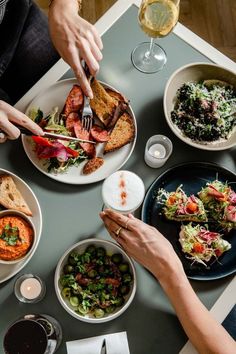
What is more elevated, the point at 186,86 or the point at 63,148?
the point at 63,148

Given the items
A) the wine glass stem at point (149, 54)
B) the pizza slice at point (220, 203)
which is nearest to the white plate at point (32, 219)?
the pizza slice at point (220, 203)

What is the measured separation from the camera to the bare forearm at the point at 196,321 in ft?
4.59

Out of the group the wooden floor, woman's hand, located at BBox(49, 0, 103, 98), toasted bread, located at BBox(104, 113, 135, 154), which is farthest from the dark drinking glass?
the wooden floor

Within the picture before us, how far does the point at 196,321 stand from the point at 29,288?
20.3 inches

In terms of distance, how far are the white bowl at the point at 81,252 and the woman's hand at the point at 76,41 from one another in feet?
1.63

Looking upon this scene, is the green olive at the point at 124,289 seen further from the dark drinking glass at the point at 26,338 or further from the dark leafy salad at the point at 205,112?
the dark leafy salad at the point at 205,112

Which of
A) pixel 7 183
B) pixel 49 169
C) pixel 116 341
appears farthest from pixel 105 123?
pixel 116 341

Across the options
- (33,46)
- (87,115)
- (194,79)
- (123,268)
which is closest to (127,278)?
(123,268)

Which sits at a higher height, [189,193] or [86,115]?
[86,115]

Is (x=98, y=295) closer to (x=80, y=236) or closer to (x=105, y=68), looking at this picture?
(x=80, y=236)

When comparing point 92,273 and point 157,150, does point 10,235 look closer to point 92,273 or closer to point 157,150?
point 92,273

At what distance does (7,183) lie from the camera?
157 cm

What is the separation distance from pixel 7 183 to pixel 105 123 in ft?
1.29

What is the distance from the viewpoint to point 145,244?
1476 millimetres
